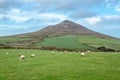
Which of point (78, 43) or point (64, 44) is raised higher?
point (78, 43)

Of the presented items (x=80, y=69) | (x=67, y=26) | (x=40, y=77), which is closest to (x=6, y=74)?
(x=40, y=77)

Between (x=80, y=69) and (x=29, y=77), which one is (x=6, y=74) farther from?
(x=80, y=69)

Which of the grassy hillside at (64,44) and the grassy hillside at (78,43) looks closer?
the grassy hillside at (64,44)

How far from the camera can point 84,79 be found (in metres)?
24.7

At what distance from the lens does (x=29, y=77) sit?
25.8 metres

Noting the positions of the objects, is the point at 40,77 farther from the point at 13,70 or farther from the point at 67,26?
the point at 67,26

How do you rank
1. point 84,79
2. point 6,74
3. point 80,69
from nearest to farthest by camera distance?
1. point 84,79
2. point 6,74
3. point 80,69

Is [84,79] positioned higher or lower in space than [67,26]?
lower

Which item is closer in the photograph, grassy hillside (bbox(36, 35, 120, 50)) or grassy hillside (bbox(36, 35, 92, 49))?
grassy hillside (bbox(36, 35, 92, 49))

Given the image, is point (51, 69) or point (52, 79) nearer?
point (52, 79)

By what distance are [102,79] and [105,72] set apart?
308 centimetres

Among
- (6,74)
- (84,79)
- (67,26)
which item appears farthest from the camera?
(67,26)

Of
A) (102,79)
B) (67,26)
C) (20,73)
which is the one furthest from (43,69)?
(67,26)

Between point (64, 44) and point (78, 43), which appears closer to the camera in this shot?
point (64, 44)
